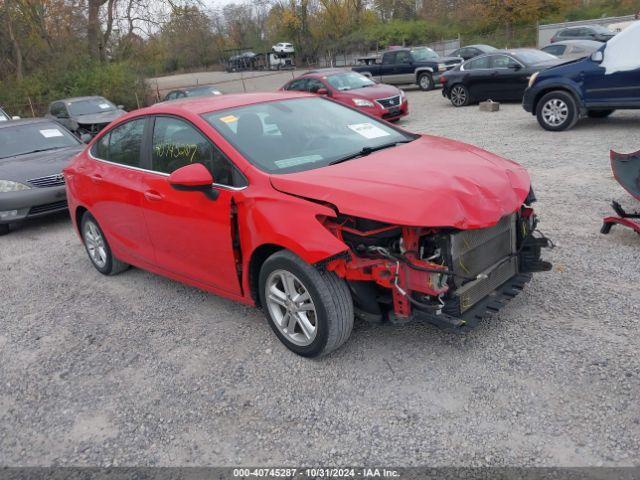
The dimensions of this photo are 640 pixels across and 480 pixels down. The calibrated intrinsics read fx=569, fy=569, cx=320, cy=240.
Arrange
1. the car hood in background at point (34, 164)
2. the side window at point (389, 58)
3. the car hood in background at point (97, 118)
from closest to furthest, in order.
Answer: the car hood in background at point (34, 164), the car hood in background at point (97, 118), the side window at point (389, 58)

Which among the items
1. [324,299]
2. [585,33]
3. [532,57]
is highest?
[585,33]

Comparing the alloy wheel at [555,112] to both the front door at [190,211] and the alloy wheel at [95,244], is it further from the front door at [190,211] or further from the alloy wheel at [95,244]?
the alloy wheel at [95,244]

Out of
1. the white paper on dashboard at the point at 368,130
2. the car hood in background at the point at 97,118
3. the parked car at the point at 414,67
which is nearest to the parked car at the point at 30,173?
the white paper on dashboard at the point at 368,130

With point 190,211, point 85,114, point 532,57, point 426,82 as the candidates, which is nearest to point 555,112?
point 532,57

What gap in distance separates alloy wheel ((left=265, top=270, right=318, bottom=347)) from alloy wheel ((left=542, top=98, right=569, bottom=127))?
8749mm

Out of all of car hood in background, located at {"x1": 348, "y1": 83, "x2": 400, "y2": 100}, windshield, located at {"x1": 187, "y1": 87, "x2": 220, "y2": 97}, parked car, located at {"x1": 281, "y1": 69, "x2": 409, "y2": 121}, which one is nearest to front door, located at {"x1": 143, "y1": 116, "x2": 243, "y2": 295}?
parked car, located at {"x1": 281, "y1": 69, "x2": 409, "y2": 121}

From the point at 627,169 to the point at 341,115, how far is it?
2862 mm

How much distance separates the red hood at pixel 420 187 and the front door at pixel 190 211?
19.6 inches

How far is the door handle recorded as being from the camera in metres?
4.44

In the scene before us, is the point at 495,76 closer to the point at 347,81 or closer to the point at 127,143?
the point at 347,81

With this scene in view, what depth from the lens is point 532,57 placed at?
48.7 ft

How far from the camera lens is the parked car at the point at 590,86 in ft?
31.1

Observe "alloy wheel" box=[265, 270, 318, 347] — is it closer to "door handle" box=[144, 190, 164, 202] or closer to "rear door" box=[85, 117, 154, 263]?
"door handle" box=[144, 190, 164, 202]

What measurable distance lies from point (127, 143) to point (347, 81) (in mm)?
Result: 10794
